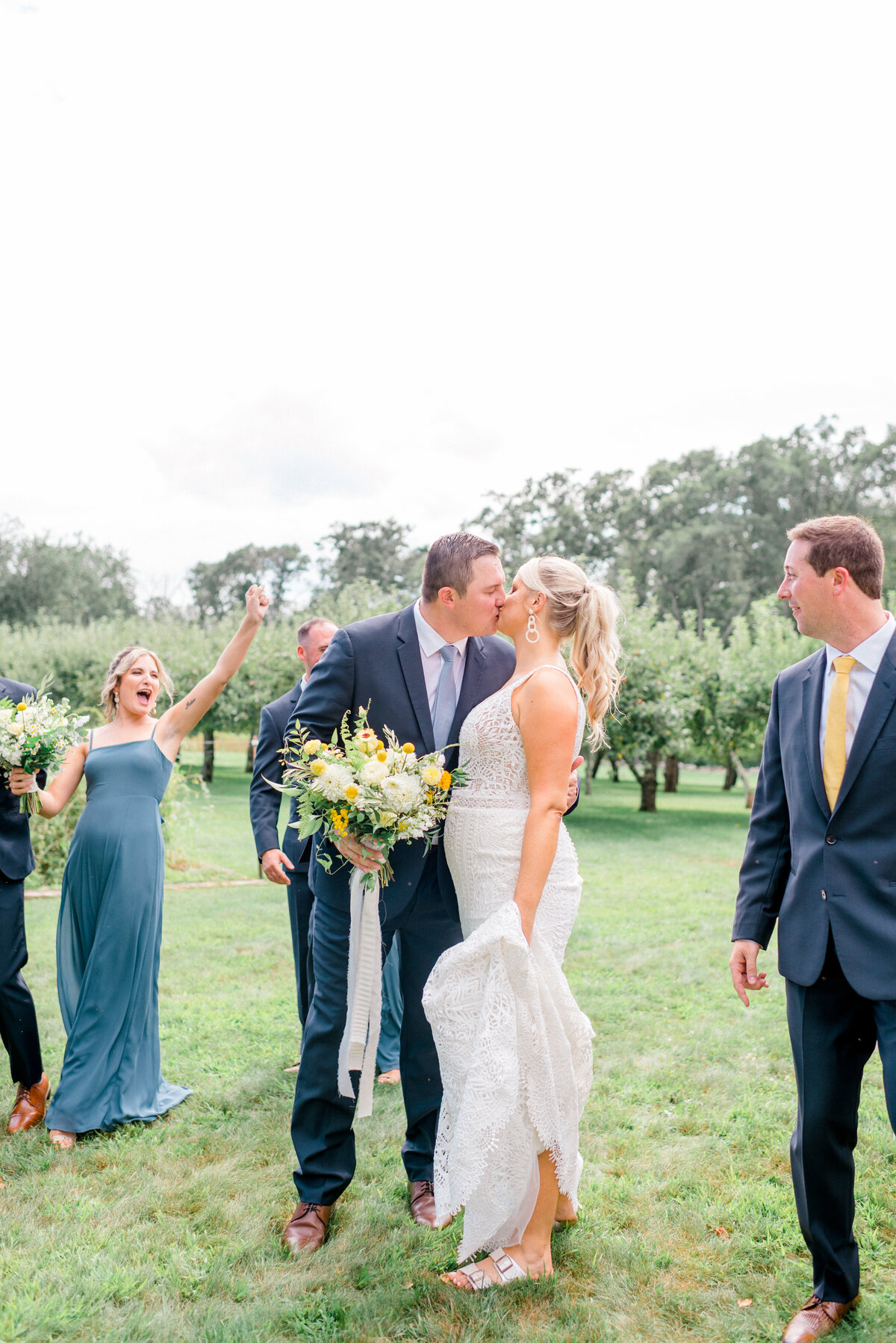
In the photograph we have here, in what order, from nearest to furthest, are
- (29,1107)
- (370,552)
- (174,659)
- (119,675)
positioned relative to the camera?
(29,1107)
(119,675)
(174,659)
(370,552)

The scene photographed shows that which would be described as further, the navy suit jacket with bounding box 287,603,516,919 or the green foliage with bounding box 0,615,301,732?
the green foliage with bounding box 0,615,301,732

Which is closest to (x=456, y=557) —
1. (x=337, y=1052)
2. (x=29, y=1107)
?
(x=337, y=1052)

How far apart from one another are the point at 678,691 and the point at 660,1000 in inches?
569

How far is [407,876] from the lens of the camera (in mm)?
3889

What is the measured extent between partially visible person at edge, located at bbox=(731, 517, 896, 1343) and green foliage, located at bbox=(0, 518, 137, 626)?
162 feet

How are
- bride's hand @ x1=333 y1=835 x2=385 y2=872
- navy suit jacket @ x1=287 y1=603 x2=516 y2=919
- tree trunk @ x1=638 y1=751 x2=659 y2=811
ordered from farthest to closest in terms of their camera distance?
tree trunk @ x1=638 y1=751 x2=659 y2=811, navy suit jacket @ x1=287 y1=603 x2=516 y2=919, bride's hand @ x1=333 y1=835 x2=385 y2=872

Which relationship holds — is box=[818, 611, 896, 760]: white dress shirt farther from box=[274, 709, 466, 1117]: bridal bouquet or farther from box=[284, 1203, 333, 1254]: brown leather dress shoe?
box=[284, 1203, 333, 1254]: brown leather dress shoe

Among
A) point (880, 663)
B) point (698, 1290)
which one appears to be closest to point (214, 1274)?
point (698, 1290)

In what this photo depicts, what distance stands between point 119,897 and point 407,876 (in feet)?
6.58

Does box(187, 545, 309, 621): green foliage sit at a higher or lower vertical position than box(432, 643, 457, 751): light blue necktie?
higher

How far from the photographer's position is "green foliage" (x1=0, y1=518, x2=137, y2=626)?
50.2m

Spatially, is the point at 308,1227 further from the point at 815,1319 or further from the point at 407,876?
the point at 815,1319

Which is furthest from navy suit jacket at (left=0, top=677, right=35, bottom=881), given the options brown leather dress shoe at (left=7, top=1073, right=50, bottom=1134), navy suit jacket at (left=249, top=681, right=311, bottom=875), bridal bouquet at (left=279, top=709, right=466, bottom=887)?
bridal bouquet at (left=279, top=709, right=466, bottom=887)

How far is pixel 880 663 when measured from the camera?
3.12 m
